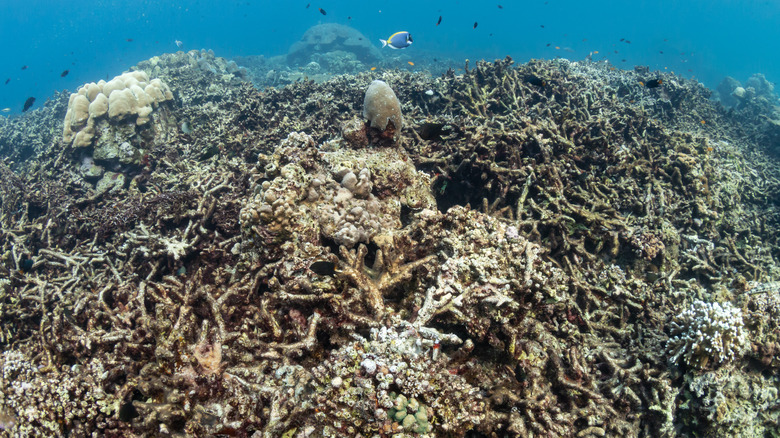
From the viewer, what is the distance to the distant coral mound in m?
33.2

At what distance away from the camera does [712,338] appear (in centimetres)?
325

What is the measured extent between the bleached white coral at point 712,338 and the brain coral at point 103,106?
39.4ft

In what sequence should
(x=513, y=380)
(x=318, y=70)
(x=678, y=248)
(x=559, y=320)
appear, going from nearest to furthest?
(x=513, y=380) → (x=559, y=320) → (x=678, y=248) → (x=318, y=70)

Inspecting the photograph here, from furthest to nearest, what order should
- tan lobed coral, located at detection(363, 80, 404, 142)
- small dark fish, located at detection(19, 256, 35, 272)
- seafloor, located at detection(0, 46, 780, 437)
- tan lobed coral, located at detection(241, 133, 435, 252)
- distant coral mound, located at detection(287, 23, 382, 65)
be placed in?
distant coral mound, located at detection(287, 23, 382, 65), small dark fish, located at detection(19, 256, 35, 272), tan lobed coral, located at detection(363, 80, 404, 142), tan lobed coral, located at detection(241, 133, 435, 252), seafloor, located at detection(0, 46, 780, 437)

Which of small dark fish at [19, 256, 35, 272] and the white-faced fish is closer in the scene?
small dark fish at [19, 256, 35, 272]

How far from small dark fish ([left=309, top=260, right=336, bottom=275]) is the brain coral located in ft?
29.0

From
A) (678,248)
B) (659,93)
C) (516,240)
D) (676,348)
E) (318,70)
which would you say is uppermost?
(318,70)

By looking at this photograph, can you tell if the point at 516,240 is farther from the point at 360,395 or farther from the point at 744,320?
the point at 744,320

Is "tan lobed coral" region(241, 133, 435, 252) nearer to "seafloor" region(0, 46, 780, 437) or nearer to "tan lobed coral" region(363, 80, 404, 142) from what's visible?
"seafloor" region(0, 46, 780, 437)

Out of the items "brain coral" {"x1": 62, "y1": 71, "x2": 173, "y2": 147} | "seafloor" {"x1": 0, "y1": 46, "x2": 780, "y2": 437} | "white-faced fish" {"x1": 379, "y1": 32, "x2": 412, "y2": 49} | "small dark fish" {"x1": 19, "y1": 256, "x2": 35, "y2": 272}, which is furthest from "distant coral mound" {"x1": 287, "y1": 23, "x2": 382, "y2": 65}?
"small dark fish" {"x1": 19, "y1": 256, "x2": 35, "y2": 272}

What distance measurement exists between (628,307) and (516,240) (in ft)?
6.93

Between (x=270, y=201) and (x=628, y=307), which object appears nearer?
(x=270, y=201)

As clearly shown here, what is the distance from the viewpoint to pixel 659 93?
1223cm

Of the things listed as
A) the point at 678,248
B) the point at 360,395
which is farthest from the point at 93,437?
the point at 678,248
